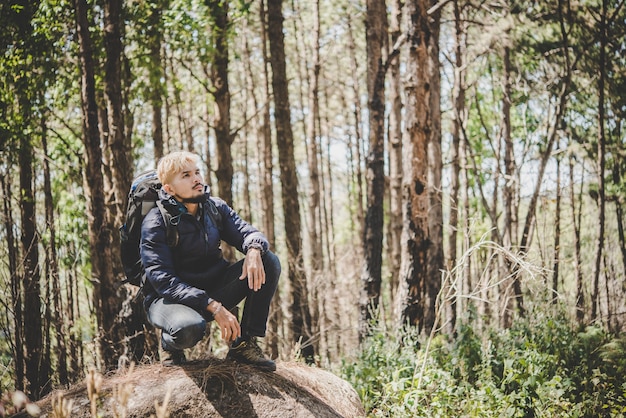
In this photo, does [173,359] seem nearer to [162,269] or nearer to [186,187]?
[162,269]

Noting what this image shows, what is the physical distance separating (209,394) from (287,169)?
256 inches

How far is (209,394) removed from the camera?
349cm

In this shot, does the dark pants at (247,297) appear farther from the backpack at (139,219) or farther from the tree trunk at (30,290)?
the tree trunk at (30,290)

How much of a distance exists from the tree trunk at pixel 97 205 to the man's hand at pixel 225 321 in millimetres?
3477

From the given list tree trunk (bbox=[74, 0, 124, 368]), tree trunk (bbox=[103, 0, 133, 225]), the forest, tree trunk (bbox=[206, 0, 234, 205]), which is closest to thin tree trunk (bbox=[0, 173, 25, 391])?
the forest

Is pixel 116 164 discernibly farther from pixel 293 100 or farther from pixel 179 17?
pixel 293 100

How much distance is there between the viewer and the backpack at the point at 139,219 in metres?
3.35

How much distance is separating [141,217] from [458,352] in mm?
3179

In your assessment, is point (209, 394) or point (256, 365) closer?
point (209, 394)

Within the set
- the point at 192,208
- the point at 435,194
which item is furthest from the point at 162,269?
the point at 435,194

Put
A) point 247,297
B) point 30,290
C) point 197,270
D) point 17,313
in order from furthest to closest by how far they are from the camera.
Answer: point 30,290, point 17,313, point 247,297, point 197,270

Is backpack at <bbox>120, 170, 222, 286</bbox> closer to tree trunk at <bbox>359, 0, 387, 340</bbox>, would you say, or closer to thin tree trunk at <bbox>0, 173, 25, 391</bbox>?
thin tree trunk at <bbox>0, 173, 25, 391</bbox>

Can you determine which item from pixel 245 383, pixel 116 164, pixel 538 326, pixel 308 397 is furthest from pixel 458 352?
pixel 116 164

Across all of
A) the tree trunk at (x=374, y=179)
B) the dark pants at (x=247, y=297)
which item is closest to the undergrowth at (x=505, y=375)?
the dark pants at (x=247, y=297)
